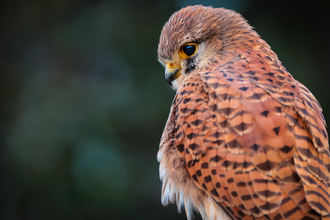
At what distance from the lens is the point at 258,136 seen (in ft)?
4.07

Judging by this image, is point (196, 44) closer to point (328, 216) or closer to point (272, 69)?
point (272, 69)

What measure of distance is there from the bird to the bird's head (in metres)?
0.03

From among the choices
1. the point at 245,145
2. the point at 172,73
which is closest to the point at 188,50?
the point at 172,73

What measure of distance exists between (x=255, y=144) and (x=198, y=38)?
2.72 ft

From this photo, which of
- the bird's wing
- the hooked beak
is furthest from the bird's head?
the bird's wing

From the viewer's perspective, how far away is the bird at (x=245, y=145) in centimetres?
118

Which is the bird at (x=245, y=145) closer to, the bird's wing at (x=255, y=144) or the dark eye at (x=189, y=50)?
the bird's wing at (x=255, y=144)

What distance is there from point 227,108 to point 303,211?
1.62 feet

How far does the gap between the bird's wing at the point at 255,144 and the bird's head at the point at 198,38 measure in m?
0.30

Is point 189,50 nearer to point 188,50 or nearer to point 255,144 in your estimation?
point 188,50

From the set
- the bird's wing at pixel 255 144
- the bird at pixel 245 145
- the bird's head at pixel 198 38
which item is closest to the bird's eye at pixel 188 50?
the bird's head at pixel 198 38

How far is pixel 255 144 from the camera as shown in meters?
1.23

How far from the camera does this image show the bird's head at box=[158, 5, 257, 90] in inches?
71.6

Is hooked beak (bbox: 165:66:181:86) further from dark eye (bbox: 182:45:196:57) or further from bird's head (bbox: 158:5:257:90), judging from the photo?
dark eye (bbox: 182:45:196:57)
